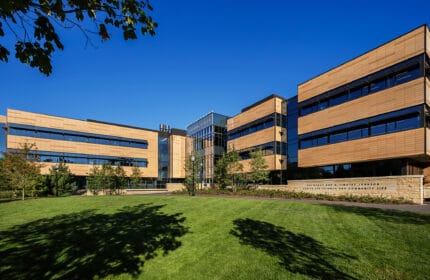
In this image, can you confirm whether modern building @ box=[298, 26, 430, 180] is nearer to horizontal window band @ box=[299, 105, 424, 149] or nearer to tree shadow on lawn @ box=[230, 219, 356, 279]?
horizontal window band @ box=[299, 105, 424, 149]

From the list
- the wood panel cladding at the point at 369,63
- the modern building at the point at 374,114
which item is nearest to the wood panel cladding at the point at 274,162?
the modern building at the point at 374,114

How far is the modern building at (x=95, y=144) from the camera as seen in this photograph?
38.9 m

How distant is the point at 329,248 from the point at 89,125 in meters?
48.0

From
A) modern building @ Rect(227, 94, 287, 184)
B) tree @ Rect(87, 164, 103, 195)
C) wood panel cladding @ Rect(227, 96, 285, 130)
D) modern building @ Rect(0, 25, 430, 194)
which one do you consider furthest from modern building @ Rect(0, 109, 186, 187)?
modern building @ Rect(227, 94, 287, 184)

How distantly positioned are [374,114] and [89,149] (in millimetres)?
45366

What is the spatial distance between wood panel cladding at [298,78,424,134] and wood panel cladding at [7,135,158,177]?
117 ft

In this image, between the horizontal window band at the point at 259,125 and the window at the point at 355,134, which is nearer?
the window at the point at 355,134

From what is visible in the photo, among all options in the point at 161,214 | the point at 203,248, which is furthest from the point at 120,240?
the point at 161,214

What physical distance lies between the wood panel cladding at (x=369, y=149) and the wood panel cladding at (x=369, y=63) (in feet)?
22.3

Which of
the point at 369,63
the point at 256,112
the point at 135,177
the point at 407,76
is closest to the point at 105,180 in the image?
the point at 135,177

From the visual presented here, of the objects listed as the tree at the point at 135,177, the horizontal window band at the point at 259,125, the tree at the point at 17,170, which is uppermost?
the horizontal window band at the point at 259,125

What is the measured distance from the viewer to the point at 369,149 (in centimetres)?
2303

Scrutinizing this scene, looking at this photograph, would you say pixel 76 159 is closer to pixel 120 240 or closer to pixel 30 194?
pixel 30 194

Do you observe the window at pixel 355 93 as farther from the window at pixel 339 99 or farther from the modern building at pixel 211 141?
the modern building at pixel 211 141
